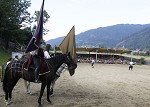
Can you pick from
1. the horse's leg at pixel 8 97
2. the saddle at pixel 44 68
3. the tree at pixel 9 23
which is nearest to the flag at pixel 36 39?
the saddle at pixel 44 68

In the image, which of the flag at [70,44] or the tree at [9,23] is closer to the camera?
the flag at [70,44]

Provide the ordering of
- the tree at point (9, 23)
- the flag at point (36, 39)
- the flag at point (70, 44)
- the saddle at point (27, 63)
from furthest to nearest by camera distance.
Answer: the tree at point (9, 23), the flag at point (70, 44), the saddle at point (27, 63), the flag at point (36, 39)

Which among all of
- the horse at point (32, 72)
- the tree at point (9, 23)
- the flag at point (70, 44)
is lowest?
the horse at point (32, 72)

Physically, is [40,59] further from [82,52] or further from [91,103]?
[82,52]

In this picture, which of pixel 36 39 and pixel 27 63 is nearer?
pixel 36 39

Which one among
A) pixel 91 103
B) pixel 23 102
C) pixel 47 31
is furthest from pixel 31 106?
pixel 47 31

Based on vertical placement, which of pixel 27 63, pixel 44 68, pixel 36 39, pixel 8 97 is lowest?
pixel 8 97

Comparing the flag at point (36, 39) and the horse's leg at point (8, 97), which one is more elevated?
the flag at point (36, 39)

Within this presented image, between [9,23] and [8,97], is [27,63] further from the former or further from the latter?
[9,23]

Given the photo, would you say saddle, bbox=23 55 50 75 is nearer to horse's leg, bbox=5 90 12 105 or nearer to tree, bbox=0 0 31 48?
horse's leg, bbox=5 90 12 105

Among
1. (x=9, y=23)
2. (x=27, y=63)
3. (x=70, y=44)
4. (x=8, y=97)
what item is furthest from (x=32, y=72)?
(x=9, y=23)

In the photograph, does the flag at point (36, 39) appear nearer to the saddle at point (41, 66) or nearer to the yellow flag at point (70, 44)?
the saddle at point (41, 66)

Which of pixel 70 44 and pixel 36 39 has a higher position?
pixel 36 39

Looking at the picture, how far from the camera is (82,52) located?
100562mm
